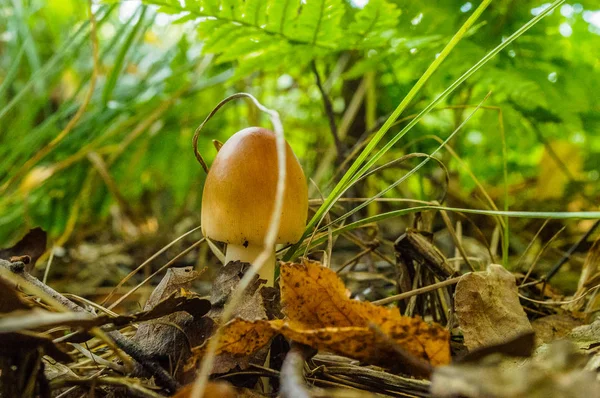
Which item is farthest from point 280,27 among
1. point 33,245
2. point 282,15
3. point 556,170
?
point 556,170

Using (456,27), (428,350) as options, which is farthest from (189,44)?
(428,350)

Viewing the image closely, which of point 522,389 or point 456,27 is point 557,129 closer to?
point 456,27

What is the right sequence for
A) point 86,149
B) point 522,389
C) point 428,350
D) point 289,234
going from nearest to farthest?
point 522,389 < point 428,350 < point 289,234 < point 86,149

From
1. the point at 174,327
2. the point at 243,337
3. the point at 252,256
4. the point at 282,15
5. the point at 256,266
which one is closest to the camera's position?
the point at 256,266

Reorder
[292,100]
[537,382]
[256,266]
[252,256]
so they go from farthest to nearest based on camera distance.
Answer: [292,100]
[252,256]
[256,266]
[537,382]

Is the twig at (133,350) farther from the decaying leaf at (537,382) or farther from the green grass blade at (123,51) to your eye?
the green grass blade at (123,51)

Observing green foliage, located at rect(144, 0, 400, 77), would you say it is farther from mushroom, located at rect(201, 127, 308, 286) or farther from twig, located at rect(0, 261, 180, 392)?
twig, located at rect(0, 261, 180, 392)

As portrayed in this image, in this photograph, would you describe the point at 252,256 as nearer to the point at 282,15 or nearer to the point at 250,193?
the point at 250,193
